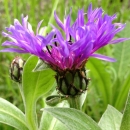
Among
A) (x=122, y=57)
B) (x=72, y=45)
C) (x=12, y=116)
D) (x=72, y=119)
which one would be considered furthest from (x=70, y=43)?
(x=122, y=57)

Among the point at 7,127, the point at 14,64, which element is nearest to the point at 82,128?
the point at 14,64

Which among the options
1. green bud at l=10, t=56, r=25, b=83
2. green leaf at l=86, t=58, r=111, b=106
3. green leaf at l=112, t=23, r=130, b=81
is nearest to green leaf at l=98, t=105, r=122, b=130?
green bud at l=10, t=56, r=25, b=83

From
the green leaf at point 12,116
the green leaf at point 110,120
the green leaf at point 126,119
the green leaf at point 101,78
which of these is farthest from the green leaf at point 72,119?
the green leaf at point 101,78

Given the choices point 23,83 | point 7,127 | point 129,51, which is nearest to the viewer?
point 23,83

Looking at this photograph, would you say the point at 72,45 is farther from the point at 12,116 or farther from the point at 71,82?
the point at 12,116

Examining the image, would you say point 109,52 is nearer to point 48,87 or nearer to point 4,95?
point 4,95

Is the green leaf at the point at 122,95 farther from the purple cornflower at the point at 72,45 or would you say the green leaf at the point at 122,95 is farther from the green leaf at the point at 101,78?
the purple cornflower at the point at 72,45

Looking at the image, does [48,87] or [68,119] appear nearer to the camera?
[68,119]
